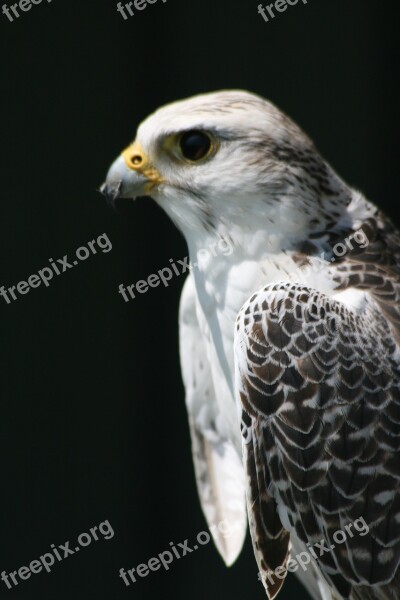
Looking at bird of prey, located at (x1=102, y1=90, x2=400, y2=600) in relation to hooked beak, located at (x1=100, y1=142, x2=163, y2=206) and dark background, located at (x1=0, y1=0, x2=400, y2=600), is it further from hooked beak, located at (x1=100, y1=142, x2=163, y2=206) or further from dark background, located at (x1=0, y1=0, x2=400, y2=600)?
dark background, located at (x1=0, y1=0, x2=400, y2=600)

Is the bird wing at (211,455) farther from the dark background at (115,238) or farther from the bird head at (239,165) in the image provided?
the dark background at (115,238)

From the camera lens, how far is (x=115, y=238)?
15.3 feet

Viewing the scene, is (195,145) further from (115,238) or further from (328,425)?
(115,238)

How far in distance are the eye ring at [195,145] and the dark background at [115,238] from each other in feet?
6.28

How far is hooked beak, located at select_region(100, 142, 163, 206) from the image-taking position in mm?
2744

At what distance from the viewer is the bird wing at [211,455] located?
3189 mm

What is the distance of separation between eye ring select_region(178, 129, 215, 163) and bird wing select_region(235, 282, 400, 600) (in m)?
0.43

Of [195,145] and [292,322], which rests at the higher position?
[195,145]

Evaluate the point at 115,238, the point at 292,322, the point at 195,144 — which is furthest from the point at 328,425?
the point at 115,238

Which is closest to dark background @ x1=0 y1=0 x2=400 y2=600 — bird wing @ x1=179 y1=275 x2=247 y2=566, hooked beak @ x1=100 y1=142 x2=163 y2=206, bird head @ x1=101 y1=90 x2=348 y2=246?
bird wing @ x1=179 y1=275 x2=247 y2=566

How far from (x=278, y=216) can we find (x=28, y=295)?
214 centimetres

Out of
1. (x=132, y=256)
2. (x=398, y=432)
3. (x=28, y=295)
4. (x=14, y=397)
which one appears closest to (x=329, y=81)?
(x=132, y=256)

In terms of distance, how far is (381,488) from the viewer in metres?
2.43

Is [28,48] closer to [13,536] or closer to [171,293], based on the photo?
[171,293]
